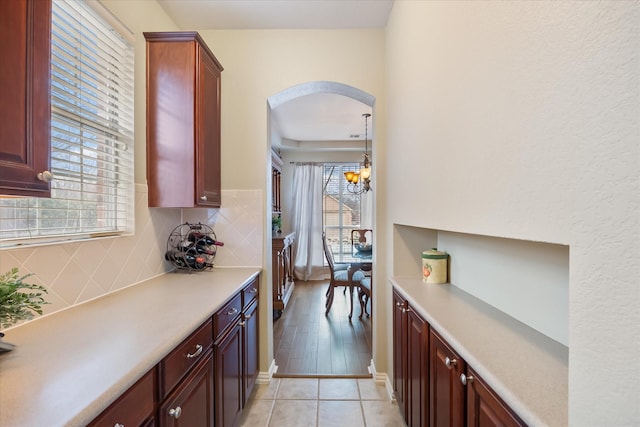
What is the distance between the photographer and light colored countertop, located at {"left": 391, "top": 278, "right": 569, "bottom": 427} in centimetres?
78

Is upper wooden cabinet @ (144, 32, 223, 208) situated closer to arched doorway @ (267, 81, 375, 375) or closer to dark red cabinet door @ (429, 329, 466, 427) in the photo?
arched doorway @ (267, 81, 375, 375)

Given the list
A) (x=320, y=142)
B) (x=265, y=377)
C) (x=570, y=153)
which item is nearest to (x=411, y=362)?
(x=265, y=377)

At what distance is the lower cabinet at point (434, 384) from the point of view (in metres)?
1.01

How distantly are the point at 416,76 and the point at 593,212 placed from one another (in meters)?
1.42

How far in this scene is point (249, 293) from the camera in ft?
7.66

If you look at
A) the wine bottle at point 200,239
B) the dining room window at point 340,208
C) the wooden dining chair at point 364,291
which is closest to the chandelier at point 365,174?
the dining room window at point 340,208

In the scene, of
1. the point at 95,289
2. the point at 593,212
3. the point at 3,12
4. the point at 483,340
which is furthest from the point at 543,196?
the point at 95,289

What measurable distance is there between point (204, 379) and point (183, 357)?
0.30m

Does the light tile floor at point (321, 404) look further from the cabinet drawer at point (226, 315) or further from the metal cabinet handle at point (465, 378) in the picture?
the metal cabinet handle at point (465, 378)

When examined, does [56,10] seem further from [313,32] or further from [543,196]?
[543,196]

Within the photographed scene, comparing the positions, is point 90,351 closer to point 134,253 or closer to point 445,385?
point 134,253

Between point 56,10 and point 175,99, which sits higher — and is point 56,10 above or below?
above

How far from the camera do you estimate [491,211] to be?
1001 mm

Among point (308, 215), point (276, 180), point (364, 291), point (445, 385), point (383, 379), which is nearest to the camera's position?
point (445, 385)
